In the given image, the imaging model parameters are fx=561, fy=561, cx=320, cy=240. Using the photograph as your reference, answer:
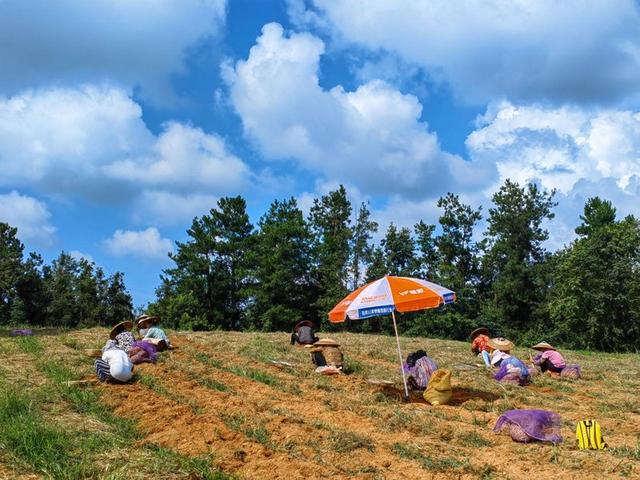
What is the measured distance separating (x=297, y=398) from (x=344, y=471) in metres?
3.79

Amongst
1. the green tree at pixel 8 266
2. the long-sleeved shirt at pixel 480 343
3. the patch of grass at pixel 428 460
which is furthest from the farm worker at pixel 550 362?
the green tree at pixel 8 266

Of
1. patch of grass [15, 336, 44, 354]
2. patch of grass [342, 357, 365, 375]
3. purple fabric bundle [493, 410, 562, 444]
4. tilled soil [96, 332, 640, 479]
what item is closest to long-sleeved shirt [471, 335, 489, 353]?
tilled soil [96, 332, 640, 479]

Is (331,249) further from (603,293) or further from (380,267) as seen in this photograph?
(603,293)

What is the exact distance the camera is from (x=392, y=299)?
947cm

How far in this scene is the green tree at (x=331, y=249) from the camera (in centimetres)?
4397

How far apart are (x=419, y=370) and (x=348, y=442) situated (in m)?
4.47

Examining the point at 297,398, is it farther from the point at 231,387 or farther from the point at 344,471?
the point at 344,471

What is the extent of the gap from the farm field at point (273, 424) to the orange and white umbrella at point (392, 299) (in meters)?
1.43

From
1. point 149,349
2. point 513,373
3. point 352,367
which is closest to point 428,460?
point 513,373

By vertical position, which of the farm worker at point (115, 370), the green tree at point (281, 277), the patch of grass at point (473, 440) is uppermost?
the green tree at point (281, 277)

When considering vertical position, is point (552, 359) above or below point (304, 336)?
below

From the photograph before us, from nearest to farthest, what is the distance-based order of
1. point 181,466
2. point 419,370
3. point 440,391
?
point 181,466
point 440,391
point 419,370

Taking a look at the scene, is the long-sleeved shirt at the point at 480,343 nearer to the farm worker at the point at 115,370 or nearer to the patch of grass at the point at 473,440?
the patch of grass at the point at 473,440

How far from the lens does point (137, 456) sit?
5.14 meters
